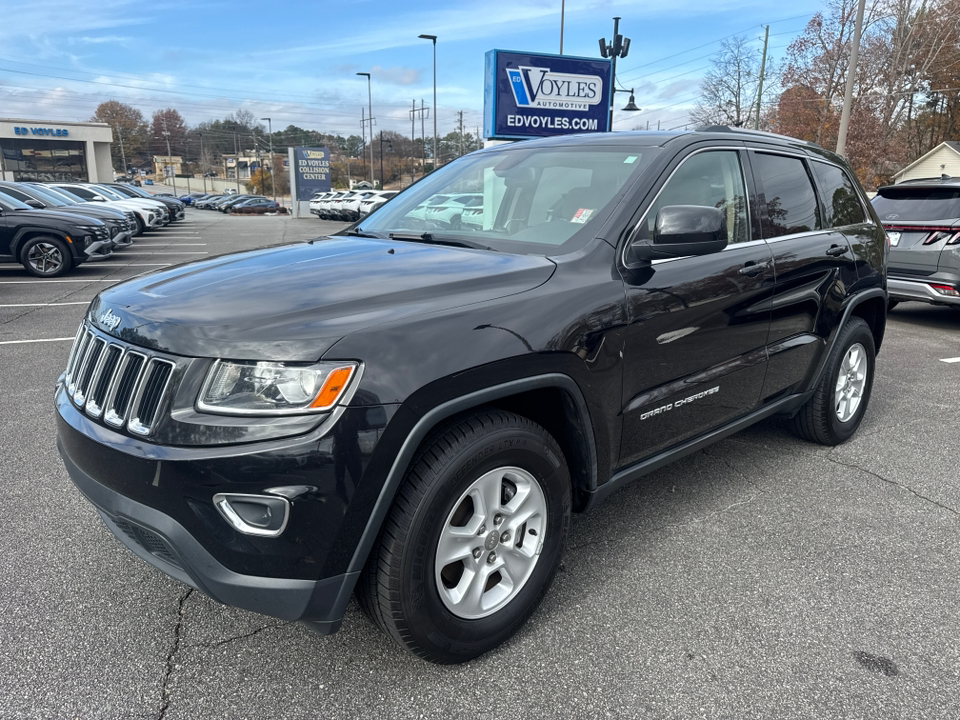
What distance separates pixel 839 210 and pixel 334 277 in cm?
329

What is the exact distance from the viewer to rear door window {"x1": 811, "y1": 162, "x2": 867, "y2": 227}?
409 centimetres

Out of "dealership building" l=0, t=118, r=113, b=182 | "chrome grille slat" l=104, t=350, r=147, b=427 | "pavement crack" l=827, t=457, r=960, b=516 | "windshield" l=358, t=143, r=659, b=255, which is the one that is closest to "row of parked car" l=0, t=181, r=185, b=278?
"windshield" l=358, t=143, r=659, b=255

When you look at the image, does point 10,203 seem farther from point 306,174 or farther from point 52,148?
point 52,148

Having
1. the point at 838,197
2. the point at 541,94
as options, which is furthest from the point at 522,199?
the point at 541,94

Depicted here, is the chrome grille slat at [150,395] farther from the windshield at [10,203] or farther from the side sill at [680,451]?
the windshield at [10,203]

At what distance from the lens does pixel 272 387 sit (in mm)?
1924

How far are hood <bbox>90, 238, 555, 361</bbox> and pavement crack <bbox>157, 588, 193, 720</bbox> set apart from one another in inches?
43.5

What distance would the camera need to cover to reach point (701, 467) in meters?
4.07

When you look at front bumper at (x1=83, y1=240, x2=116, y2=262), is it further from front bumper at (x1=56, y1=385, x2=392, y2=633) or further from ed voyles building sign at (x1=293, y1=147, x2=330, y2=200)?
ed voyles building sign at (x1=293, y1=147, x2=330, y2=200)

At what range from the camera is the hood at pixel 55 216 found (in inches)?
460

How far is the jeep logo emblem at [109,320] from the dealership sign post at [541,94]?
32.4ft

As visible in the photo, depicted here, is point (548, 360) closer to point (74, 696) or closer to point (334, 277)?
point (334, 277)

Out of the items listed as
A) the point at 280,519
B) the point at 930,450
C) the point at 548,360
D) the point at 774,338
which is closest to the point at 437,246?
the point at 548,360

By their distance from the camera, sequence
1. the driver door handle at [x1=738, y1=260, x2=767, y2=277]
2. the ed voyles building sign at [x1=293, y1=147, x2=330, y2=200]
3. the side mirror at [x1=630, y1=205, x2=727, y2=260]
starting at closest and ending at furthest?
1. the side mirror at [x1=630, y1=205, x2=727, y2=260]
2. the driver door handle at [x1=738, y1=260, x2=767, y2=277]
3. the ed voyles building sign at [x1=293, y1=147, x2=330, y2=200]
